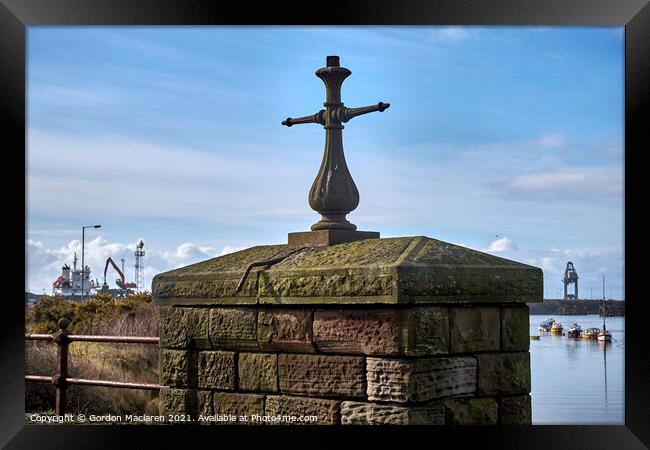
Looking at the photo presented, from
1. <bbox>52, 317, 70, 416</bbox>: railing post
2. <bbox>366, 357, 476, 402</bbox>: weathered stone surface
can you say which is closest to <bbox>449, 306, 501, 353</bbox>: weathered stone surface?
<bbox>366, 357, 476, 402</bbox>: weathered stone surface

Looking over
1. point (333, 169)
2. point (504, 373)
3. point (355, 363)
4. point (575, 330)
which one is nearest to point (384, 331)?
point (355, 363)

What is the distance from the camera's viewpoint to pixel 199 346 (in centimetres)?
636

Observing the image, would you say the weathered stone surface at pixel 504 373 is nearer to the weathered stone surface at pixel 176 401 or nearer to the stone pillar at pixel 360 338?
the stone pillar at pixel 360 338

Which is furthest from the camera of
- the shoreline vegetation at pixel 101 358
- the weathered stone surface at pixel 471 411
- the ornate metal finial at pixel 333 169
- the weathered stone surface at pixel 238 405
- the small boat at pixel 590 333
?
the small boat at pixel 590 333

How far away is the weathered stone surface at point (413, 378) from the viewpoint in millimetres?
5188

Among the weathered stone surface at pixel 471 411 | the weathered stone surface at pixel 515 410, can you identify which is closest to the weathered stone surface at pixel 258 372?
the weathered stone surface at pixel 471 411

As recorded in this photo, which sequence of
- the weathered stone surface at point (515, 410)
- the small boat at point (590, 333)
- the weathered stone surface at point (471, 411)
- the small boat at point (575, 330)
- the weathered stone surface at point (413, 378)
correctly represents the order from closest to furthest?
the weathered stone surface at point (413, 378) → the weathered stone surface at point (471, 411) → the weathered stone surface at point (515, 410) → the small boat at point (590, 333) → the small boat at point (575, 330)

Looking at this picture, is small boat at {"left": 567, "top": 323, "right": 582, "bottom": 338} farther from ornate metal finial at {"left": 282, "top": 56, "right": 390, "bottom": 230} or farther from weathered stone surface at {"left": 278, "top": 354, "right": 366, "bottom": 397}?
weathered stone surface at {"left": 278, "top": 354, "right": 366, "bottom": 397}

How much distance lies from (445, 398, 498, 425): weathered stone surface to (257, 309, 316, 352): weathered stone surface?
3.15 ft

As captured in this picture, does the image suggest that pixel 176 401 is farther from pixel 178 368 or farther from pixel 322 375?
pixel 322 375

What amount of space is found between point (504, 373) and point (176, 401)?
94.8 inches

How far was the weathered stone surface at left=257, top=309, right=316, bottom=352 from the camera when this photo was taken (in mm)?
5652

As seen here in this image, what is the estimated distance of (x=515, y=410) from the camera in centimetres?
589
